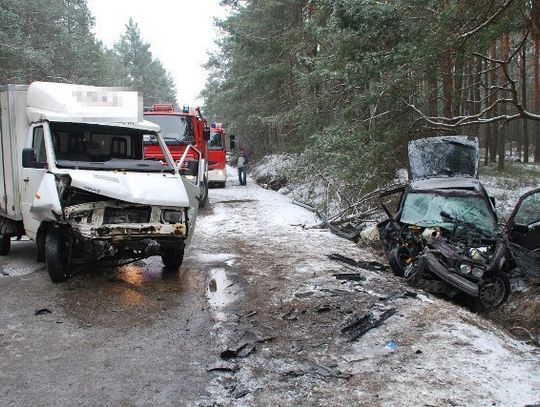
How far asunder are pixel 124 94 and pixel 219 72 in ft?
140

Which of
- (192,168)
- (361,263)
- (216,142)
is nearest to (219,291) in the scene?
(192,168)

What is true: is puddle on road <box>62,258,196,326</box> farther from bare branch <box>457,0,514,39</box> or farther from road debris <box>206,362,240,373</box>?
bare branch <box>457,0,514,39</box>

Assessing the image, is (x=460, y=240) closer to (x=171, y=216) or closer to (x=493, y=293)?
(x=493, y=293)

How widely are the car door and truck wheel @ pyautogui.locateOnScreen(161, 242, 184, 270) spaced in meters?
5.07

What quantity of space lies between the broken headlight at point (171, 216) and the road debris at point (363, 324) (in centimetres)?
272

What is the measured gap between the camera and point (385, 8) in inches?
447

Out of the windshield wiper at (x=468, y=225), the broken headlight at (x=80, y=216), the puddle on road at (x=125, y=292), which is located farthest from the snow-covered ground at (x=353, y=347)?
the broken headlight at (x=80, y=216)

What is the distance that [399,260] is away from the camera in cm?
803

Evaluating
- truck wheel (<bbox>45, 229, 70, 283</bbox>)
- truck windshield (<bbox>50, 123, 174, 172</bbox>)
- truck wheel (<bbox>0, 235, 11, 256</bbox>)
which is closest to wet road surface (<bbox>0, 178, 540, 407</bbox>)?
truck wheel (<bbox>45, 229, 70, 283</bbox>)

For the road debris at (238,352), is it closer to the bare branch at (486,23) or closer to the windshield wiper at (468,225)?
the windshield wiper at (468,225)

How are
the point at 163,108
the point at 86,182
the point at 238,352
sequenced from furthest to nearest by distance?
1. the point at 163,108
2. the point at 86,182
3. the point at 238,352

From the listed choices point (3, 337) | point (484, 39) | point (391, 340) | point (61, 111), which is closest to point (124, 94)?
point (61, 111)

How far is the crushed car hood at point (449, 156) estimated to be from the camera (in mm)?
10859

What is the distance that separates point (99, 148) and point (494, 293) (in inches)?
250
